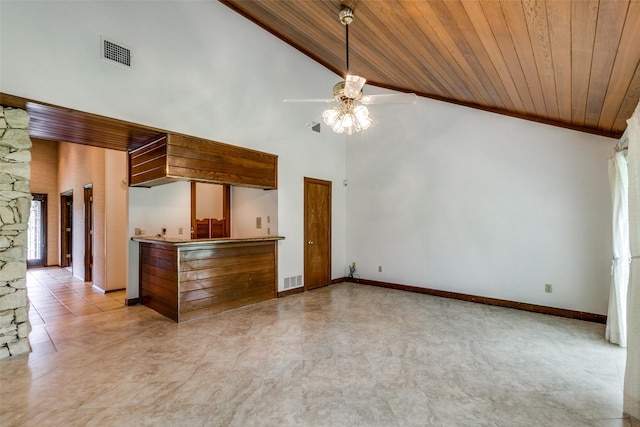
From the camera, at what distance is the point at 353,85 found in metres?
2.81

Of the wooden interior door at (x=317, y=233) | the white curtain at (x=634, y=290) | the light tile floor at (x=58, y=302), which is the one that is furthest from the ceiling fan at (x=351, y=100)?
the light tile floor at (x=58, y=302)

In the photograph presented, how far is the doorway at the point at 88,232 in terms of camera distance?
21.7ft

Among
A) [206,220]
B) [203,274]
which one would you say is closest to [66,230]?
[206,220]

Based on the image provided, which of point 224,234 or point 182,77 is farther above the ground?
point 182,77

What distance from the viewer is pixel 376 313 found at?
4.46 metres

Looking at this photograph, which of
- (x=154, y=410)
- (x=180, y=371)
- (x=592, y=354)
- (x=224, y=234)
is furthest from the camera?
(x=224, y=234)

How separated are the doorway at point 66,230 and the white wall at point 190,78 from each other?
5.39 metres

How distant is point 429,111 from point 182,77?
4.08m

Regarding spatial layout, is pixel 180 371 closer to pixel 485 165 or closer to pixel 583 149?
pixel 485 165

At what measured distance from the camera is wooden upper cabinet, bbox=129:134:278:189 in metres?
3.93

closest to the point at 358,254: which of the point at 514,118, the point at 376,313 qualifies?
the point at 376,313

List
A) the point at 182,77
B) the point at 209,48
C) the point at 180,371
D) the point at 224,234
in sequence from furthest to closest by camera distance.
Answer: the point at 224,234, the point at 209,48, the point at 182,77, the point at 180,371

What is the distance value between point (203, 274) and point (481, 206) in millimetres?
4453

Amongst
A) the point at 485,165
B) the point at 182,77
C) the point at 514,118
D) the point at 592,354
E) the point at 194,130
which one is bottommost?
the point at 592,354
